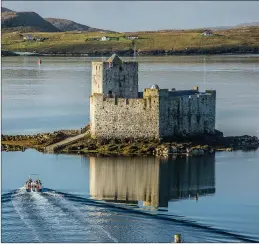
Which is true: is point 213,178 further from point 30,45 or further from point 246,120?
point 30,45

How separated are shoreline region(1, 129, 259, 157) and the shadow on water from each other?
0.49 metres

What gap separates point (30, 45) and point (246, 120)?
195 feet

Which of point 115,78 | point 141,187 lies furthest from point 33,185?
point 115,78

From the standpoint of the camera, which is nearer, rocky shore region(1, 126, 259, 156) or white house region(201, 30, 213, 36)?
rocky shore region(1, 126, 259, 156)

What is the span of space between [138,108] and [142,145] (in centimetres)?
105

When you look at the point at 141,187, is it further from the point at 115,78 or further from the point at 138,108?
the point at 115,78

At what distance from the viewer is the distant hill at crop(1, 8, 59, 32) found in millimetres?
107875

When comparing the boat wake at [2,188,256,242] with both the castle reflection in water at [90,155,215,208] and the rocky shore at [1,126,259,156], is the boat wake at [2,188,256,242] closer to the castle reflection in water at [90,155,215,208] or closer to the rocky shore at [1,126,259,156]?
the castle reflection in water at [90,155,215,208]

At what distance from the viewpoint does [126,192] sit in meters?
23.9

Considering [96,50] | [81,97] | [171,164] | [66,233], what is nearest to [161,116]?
[171,164]

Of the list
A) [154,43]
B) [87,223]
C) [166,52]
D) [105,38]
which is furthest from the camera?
[105,38]

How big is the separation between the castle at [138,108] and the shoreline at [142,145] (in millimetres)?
Answer: 262

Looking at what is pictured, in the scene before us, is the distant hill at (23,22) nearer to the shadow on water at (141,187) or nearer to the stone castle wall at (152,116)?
the stone castle wall at (152,116)

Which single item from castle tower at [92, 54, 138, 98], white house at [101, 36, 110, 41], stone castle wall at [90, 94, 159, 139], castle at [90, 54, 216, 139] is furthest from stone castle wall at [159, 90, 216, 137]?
white house at [101, 36, 110, 41]
